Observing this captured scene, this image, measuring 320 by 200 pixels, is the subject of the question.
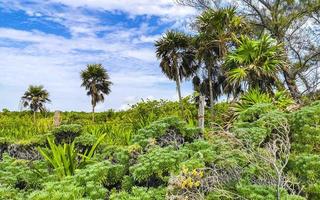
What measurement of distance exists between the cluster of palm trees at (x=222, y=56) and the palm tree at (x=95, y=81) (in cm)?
1479

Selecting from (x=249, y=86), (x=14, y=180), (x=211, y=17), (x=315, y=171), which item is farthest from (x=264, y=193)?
(x=211, y=17)

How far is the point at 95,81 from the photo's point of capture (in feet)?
139

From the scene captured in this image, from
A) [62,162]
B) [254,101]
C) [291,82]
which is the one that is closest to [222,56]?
[291,82]

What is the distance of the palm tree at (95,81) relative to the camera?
42.0 metres

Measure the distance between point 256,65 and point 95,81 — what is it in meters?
25.9

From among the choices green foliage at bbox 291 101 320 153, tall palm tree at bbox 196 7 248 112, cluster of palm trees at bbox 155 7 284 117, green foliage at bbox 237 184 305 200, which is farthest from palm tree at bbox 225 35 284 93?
green foliage at bbox 237 184 305 200

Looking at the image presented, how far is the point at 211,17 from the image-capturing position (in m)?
23.5

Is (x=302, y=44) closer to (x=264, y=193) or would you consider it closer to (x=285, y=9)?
(x=285, y=9)

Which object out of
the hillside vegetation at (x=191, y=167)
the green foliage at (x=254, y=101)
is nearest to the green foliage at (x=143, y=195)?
the hillside vegetation at (x=191, y=167)

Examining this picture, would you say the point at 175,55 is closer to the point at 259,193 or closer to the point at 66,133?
the point at 66,133

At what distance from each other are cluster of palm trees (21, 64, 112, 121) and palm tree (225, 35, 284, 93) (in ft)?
77.7

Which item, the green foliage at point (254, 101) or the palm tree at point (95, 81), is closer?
the green foliage at point (254, 101)

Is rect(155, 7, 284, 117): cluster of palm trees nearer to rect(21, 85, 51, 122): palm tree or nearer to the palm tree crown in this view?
the palm tree crown

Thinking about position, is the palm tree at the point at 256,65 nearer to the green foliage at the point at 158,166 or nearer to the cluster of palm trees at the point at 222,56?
the cluster of palm trees at the point at 222,56
